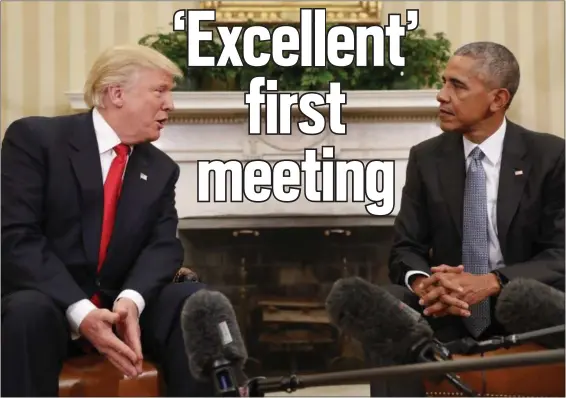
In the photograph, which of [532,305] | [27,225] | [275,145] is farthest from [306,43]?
[532,305]

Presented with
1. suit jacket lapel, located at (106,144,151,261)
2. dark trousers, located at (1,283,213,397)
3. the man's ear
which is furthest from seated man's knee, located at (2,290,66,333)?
the man's ear

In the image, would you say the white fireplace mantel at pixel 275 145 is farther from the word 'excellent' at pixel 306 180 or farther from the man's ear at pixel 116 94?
the man's ear at pixel 116 94

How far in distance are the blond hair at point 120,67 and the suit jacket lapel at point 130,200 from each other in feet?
0.56

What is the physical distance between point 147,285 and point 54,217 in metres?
0.26

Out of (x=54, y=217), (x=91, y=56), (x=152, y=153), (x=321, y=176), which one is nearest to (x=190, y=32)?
(x=91, y=56)

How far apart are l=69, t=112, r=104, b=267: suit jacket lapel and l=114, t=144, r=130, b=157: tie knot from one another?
57mm

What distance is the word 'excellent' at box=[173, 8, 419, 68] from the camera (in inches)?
128

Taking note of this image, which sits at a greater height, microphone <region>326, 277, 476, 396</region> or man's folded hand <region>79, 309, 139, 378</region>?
microphone <region>326, 277, 476, 396</region>

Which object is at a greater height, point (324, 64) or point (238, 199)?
point (324, 64)

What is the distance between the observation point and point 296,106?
129 inches

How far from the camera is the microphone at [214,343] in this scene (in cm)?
115

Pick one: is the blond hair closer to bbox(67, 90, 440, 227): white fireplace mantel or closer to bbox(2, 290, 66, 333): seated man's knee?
bbox(2, 290, 66, 333): seated man's knee

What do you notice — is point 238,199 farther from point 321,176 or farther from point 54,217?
point 54,217

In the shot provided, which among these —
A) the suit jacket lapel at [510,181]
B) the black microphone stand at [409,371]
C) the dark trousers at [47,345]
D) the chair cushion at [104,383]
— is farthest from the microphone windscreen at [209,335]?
the suit jacket lapel at [510,181]
